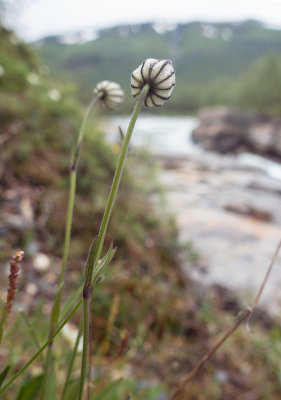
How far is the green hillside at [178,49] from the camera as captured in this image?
50500 mm

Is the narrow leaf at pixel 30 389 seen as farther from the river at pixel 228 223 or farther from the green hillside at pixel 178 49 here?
the green hillside at pixel 178 49

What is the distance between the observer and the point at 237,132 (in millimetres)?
13758

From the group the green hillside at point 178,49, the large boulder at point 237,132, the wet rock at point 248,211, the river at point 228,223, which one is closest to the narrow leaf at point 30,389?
the river at point 228,223

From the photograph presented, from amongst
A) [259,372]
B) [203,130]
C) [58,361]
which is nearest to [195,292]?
[259,372]

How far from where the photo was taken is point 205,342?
5.09 feet

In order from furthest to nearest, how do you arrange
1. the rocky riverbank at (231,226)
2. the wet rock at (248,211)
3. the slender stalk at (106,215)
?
the wet rock at (248,211), the rocky riverbank at (231,226), the slender stalk at (106,215)

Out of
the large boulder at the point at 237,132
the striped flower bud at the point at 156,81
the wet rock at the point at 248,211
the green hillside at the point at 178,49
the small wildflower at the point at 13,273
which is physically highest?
the green hillside at the point at 178,49

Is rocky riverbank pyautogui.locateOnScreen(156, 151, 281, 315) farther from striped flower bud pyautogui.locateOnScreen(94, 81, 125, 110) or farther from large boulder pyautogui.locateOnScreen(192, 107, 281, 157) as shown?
large boulder pyautogui.locateOnScreen(192, 107, 281, 157)

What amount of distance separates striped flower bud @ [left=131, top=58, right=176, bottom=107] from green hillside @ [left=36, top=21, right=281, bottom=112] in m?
47.4

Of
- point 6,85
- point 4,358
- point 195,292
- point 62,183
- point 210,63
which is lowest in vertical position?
point 4,358

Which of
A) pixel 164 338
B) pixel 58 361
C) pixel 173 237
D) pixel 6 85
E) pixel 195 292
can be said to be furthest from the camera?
pixel 6 85

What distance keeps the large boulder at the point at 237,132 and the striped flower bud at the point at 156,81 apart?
1216cm

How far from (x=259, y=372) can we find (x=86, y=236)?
102cm

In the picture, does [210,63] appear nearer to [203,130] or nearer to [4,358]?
[203,130]
